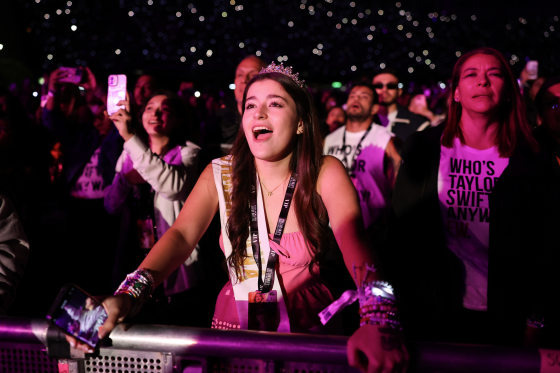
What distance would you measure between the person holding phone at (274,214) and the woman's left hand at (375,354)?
484 mm

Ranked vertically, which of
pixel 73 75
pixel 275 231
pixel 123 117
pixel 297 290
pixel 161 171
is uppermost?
pixel 73 75

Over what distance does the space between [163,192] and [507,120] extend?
2.28 metres

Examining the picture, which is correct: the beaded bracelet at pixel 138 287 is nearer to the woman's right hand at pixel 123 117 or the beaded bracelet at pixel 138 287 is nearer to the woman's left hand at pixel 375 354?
the woman's left hand at pixel 375 354

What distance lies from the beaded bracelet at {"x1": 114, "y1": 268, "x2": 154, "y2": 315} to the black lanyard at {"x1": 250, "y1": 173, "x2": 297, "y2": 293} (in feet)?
1.57

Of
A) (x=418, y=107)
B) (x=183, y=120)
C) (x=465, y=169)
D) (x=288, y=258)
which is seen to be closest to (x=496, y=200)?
(x=465, y=169)

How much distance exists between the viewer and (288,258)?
1961 millimetres

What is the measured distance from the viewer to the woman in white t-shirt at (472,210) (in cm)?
240

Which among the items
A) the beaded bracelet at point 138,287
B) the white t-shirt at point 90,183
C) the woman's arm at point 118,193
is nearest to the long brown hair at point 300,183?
the beaded bracelet at point 138,287

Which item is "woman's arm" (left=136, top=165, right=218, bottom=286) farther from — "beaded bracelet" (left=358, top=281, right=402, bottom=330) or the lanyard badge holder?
"beaded bracelet" (left=358, top=281, right=402, bottom=330)

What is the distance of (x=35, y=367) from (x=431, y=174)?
213 centimetres

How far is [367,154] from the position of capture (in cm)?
493

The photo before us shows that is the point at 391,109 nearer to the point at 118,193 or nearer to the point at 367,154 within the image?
the point at 367,154

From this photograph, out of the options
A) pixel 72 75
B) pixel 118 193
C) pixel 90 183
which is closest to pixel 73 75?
pixel 72 75

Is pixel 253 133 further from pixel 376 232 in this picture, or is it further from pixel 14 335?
pixel 376 232
